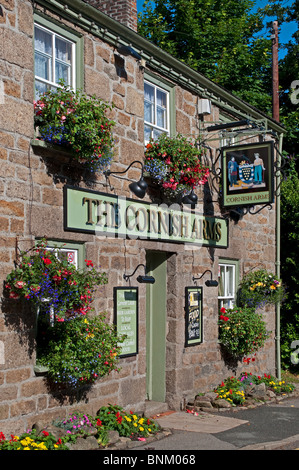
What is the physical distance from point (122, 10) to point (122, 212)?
147 inches

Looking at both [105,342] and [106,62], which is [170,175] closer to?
[106,62]

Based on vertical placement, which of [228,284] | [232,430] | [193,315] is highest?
[228,284]

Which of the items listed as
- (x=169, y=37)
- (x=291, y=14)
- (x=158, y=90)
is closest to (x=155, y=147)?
(x=158, y=90)

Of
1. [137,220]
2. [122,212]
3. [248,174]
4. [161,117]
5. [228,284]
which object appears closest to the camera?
[122,212]

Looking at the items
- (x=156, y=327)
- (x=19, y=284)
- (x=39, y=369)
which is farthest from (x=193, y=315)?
(x=19, y=284)

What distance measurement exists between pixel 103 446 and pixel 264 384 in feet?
18.2

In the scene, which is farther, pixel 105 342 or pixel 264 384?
pixel 264 384

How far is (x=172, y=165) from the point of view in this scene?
10453 mm

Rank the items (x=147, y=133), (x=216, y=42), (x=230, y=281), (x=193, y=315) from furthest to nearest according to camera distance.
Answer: (x=216, y=42)
(x=230, y=281)
(x=193, y=315)
(x=147, y=133)

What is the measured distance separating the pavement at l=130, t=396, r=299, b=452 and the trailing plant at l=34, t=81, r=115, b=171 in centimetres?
385

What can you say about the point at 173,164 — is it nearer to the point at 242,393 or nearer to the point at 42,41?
the point at 42,41

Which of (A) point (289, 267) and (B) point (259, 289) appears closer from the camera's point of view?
(B) point (259, 289)

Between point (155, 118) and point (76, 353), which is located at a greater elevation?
point (155, 118)

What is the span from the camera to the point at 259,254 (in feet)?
48.3
